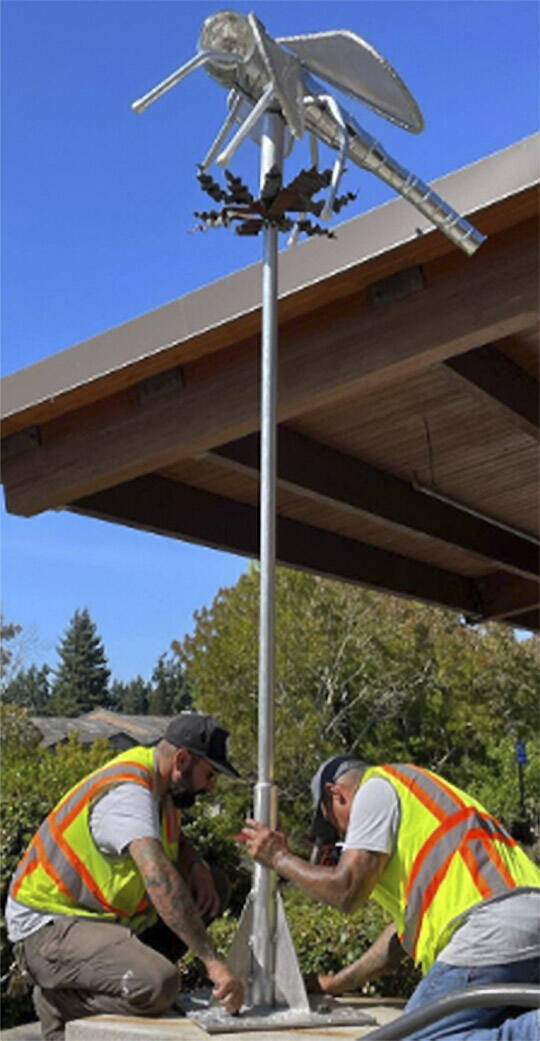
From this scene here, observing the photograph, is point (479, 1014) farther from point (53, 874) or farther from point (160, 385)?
point (160, 385)

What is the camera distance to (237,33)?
3598 millimetres

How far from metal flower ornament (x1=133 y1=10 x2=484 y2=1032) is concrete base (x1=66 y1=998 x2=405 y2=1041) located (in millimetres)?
87

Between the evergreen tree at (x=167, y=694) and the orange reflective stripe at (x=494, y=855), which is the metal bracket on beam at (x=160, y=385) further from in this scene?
the evergreen tree at (x=167, y=694)

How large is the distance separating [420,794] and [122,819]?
91cm

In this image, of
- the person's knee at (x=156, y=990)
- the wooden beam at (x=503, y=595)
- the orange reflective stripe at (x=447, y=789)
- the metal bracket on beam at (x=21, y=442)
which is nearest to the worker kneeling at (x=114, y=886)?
the person's knee at (x=156, y=990)

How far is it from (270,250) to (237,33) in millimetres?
613

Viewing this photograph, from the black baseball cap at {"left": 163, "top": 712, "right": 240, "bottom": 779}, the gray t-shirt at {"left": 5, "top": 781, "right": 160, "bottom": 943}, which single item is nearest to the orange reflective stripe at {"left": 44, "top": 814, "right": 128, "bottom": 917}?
the gray t-shirt at {"left": 5, "top": 781, "right": 160, "bottom": 943}

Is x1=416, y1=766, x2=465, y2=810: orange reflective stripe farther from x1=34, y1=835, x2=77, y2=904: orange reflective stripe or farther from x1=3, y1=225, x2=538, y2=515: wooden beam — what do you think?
x1=3, y1=225, x2=538, y2=515: wooden beam

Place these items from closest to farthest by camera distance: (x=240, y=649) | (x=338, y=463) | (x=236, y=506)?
1. (x=338, y=463)
2. (x=236, y=506)
3. (x=240, y=649)

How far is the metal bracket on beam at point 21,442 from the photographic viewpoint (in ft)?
19.0

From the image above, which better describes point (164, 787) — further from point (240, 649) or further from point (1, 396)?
point (240, 649)

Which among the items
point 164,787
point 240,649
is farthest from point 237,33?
point 240,649

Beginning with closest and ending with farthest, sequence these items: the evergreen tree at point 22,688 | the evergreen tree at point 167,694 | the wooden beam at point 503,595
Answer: the wooden beam at point 503,595
the evergreen tree at point 22,688
the evergreen tree at point 167,694

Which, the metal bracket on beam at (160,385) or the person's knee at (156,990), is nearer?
the person's knee at (156,990)
